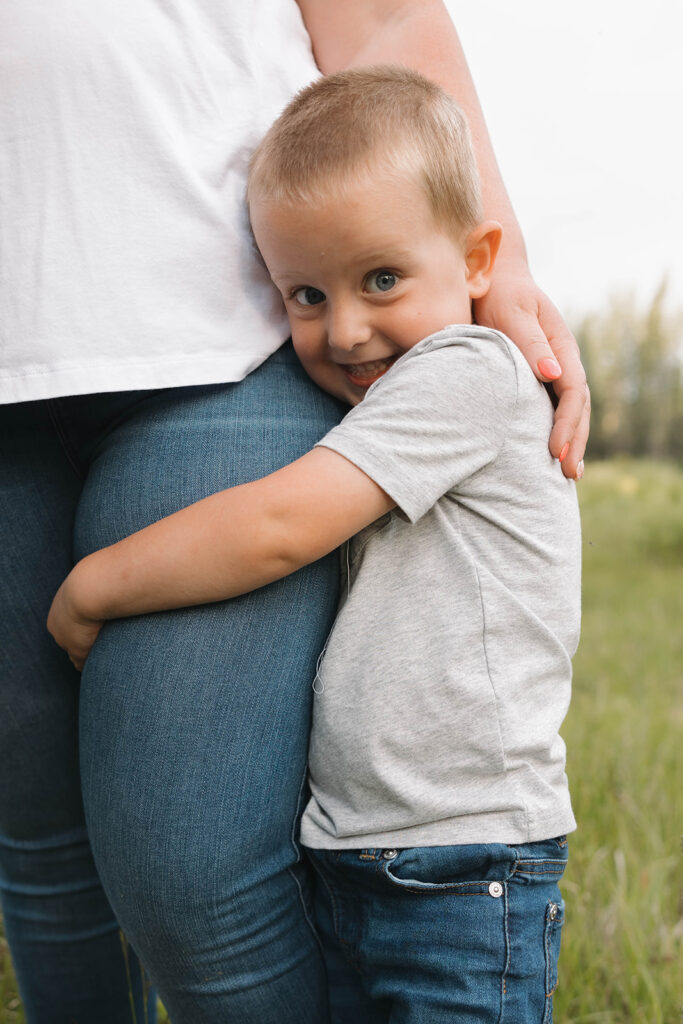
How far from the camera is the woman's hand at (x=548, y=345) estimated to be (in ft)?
3.56

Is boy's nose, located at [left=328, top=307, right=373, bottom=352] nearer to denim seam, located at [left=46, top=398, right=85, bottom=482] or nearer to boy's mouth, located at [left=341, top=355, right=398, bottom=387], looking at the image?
boy's mouth, located at [left=341, top=355, right=398, bottom=387]

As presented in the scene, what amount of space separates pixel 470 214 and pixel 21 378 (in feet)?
1.79

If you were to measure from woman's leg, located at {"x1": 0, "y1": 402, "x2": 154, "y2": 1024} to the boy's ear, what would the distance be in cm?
53

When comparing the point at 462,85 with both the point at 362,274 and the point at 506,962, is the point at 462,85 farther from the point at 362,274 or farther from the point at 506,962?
the point at 506,962

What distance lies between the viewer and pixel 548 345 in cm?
111

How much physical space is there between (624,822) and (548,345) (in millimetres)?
1437

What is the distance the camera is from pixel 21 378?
1004mm

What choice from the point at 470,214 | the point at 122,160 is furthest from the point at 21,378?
the point at 470,214

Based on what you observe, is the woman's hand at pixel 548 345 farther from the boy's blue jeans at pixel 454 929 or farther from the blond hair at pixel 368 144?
the boy's blue jeans at pixel 454 929

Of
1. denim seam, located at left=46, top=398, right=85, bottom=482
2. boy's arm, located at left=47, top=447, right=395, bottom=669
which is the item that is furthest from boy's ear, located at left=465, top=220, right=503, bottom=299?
denim seam, located at left=46, top=398, right=85, bottom=482

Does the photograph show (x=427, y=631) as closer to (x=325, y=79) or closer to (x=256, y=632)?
(x=256, y=632)

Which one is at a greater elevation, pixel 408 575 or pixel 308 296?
pixel 308 296

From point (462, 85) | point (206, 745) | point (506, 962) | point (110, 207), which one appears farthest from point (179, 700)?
point (462, 85)

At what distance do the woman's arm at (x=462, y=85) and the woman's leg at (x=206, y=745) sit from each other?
303 millimetres
